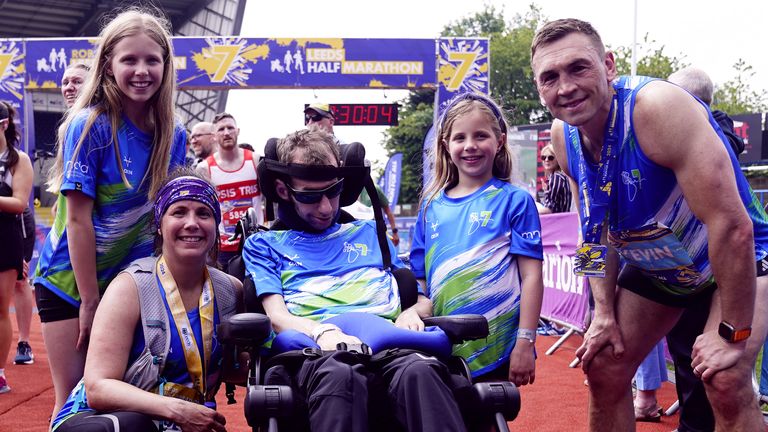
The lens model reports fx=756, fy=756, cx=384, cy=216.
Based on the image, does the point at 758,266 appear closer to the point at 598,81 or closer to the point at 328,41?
the point at 598,81

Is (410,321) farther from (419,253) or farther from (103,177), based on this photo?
(103,177)

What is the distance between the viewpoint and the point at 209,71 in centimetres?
1327

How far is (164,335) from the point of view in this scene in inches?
106

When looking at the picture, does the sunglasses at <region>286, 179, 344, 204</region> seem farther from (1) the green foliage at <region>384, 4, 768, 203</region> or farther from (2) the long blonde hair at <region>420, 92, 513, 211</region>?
(1) the green foliage at <region>384, 4, 768, 203</region>

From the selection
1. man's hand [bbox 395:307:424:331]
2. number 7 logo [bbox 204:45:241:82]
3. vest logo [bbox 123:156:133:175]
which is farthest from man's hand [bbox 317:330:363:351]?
number 7 logo [bbox 204:45:241:82]

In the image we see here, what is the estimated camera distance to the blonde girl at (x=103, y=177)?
2.93 meters

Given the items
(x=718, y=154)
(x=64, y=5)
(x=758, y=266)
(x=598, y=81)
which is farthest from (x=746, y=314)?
(x=64, y=5)

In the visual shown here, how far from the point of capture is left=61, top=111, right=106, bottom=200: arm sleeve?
2.90 meters

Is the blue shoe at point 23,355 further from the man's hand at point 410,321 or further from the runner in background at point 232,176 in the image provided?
the man's hand at point 410,321

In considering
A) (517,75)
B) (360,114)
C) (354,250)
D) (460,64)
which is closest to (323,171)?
(354,250)

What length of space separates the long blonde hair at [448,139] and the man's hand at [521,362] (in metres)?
0.77

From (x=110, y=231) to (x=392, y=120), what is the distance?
11.6 m

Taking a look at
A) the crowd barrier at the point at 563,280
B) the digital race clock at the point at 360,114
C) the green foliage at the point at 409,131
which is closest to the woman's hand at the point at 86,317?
the crowd barrier at the point at 563,280

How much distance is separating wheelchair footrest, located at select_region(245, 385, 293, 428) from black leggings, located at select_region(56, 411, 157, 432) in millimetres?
397
